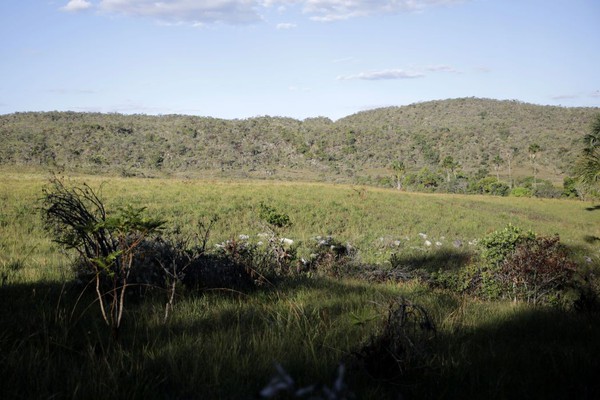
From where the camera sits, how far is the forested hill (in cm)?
8525

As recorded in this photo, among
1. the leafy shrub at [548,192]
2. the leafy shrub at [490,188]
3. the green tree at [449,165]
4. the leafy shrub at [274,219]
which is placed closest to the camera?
the leafy shrub at [274,219]

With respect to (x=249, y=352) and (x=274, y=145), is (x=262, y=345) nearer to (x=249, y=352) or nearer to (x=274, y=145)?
(x=249, y=352)

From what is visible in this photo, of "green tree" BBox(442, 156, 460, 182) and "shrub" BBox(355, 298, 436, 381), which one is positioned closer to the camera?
"shrub" BBox(355, 298, 436, 381)

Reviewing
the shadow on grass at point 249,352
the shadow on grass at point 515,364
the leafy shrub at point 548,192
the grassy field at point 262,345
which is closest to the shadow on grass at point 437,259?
the grassy field at point 262,345

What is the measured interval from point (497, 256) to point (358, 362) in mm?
10929

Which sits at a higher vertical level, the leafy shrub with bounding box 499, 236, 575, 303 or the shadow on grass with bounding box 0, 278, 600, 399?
the shadow on grass with bounding box 0, 278, 600, 399

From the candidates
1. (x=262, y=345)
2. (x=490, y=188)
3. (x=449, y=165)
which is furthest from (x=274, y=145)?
(x=262, y=345)

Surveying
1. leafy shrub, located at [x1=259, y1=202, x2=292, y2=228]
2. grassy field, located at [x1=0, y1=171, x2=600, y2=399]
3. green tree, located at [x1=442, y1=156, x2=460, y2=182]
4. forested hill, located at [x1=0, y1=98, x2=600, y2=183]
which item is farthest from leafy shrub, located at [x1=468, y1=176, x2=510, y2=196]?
grassy field, located at [x1=0, y1=171, x2=600, y2=399]

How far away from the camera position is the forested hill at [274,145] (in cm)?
8525

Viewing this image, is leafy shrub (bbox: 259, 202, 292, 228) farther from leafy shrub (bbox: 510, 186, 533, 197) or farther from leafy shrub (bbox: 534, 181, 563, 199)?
leafy shrub (bbox: 534, 181, 563, 199)

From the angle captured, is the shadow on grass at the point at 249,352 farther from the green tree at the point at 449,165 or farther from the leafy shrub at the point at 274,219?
the green tree at the point at 449,165

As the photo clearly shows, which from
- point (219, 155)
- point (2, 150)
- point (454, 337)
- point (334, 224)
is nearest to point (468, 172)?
point (219, 155)

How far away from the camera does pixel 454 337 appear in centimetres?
339

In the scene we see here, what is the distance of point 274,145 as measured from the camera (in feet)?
362
